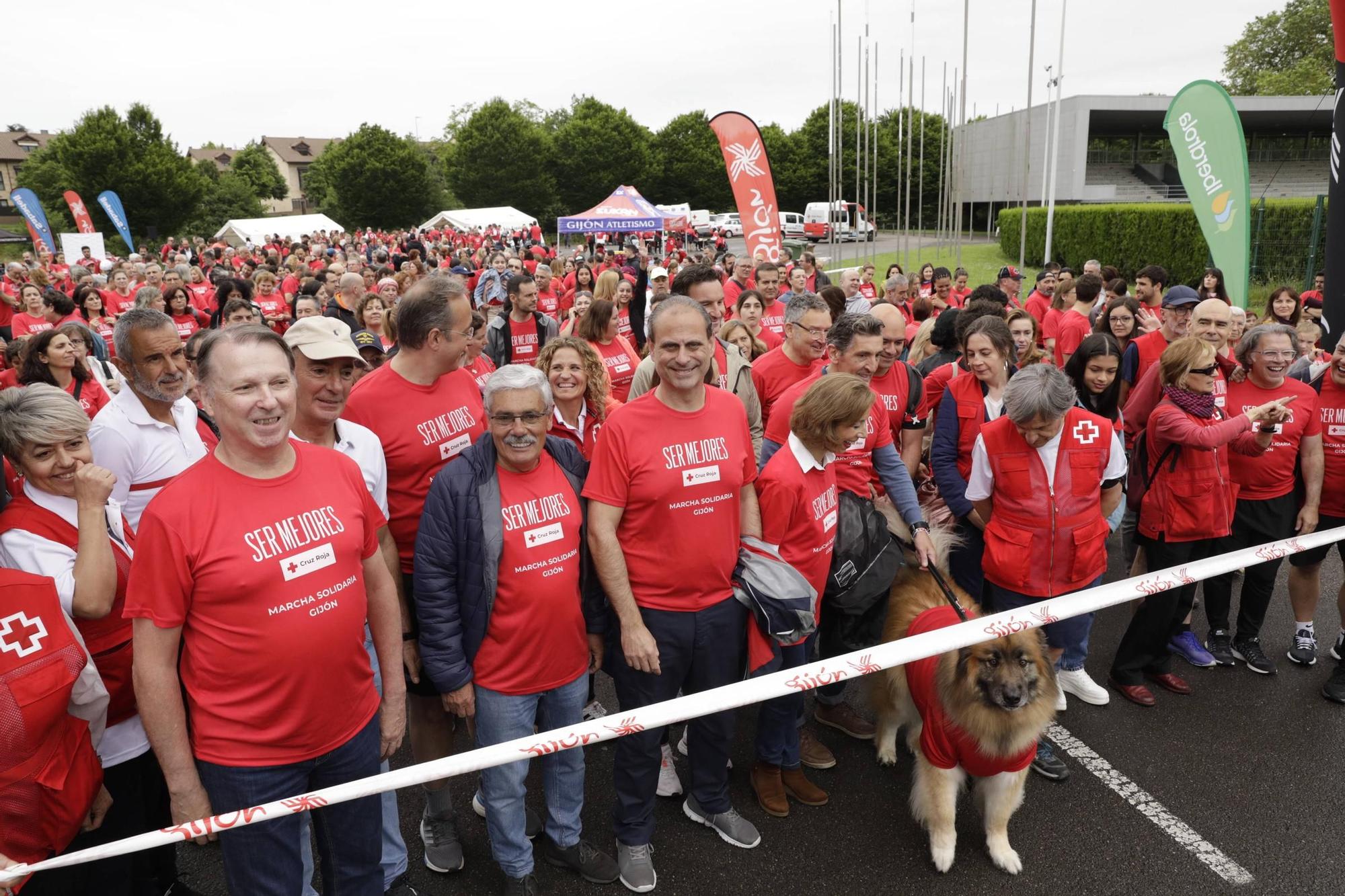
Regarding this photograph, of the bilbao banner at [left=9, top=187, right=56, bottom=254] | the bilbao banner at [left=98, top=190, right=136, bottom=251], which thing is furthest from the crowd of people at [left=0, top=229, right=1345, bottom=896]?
the bilbao banner at [left=98, top=190, right=136, bottom=251]

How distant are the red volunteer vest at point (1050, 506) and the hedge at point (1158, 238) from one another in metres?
14.6

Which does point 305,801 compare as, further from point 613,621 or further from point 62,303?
point 62,303

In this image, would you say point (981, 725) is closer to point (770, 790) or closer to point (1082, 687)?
point (770, 790)

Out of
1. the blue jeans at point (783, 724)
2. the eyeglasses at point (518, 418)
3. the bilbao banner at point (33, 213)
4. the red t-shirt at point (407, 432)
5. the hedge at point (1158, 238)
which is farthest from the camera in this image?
the bilbao banner at point (33, 213)

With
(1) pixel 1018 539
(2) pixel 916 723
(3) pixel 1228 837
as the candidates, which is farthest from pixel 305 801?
(3) pixel 1228 837

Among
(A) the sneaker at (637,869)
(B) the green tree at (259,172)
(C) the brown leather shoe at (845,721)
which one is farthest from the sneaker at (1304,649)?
(B) the green tree at (259,172)

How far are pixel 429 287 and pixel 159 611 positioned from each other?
1.61m

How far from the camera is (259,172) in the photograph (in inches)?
3174

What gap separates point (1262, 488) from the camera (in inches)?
172

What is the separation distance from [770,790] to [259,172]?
305 feet

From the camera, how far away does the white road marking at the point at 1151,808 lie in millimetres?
3102

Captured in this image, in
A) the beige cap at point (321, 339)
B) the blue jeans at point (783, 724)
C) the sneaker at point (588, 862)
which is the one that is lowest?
the sneaker at point (588, 862)

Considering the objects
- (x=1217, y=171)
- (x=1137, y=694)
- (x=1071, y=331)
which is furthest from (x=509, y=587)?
(x=1217, y=171)

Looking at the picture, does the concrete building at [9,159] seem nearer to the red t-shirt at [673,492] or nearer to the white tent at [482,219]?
the white tent at [482,219]
